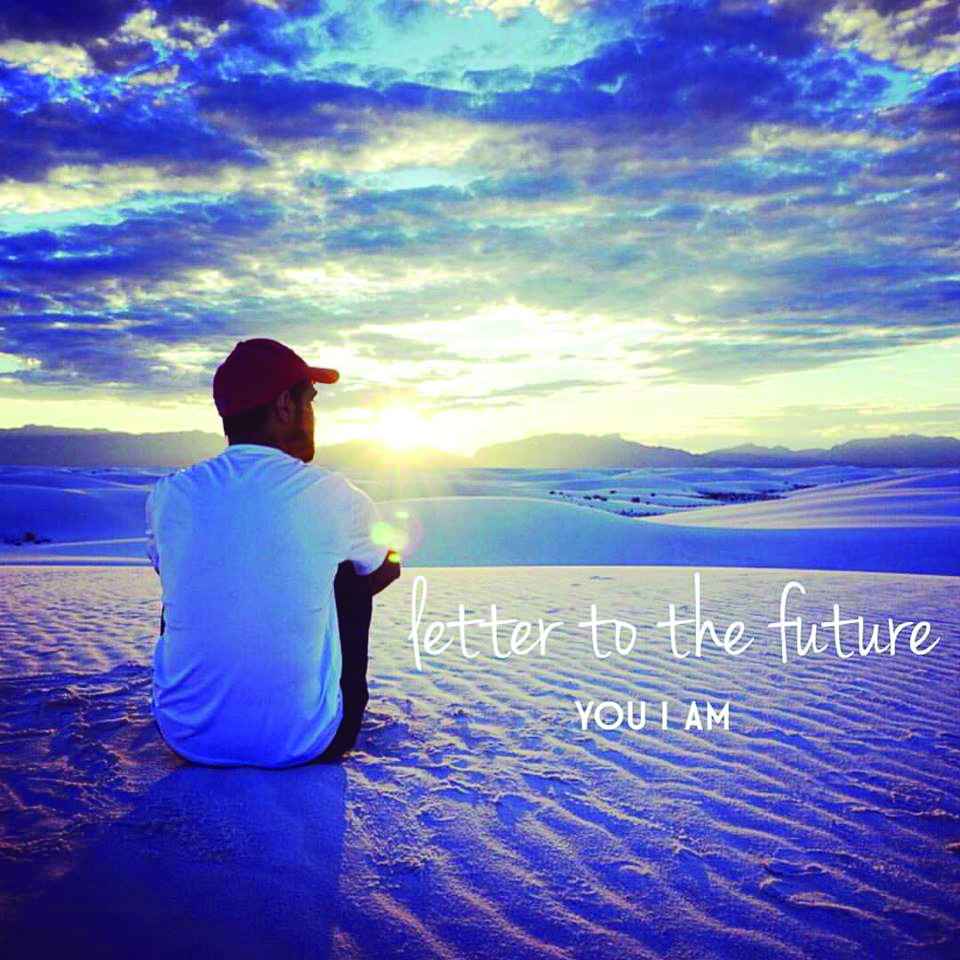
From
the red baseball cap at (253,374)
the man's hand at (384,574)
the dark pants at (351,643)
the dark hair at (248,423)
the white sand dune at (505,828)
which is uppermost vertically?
the red baseball cap at (253,374)

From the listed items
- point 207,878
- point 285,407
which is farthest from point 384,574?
point 207,878

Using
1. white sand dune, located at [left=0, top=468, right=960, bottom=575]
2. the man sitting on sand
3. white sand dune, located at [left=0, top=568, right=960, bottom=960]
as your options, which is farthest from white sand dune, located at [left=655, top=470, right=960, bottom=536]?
the man sitting on sand

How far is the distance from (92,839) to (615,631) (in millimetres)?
5123

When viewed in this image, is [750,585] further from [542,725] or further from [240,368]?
[240,368]

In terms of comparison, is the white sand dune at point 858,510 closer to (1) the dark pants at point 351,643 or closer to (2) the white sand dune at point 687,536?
(2) the white sand dune at point 687,536

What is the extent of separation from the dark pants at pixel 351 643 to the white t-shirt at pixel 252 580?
0.06 meters

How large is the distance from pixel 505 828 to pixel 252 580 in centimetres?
145

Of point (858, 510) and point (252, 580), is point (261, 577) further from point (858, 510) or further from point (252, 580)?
point (858, 510)

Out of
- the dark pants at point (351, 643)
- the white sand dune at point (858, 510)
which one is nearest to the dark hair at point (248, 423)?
the dark pants at point (351, 643)

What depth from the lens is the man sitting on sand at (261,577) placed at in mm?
3057

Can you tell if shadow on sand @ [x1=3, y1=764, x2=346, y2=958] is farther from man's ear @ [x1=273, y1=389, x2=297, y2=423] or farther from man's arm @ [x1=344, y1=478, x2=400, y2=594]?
man's ear @ [x1=273, y1=389, x2=297, y2=423]

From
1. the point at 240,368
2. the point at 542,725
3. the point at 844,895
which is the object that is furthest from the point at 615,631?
the point at 240,368

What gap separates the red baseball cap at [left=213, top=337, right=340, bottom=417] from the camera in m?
3.21

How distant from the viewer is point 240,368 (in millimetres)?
3203
